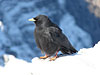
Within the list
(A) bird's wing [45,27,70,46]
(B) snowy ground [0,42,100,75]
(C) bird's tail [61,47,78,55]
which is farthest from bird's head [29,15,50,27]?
(B) snowy ground [0,42,100,75]

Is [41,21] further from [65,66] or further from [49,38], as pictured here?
[65,66]

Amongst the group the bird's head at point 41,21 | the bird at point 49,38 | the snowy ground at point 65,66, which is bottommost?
the snowy ground at point 65,66

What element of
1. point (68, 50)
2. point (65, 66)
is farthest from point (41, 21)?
point (65, 66)

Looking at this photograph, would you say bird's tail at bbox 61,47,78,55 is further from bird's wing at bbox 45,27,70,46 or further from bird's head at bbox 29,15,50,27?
bird's head at bbox 29,15,50,27

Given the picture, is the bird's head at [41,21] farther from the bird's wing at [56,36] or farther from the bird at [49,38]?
the bird's wing at [56,36]

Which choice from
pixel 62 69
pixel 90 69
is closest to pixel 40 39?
pixel 62 69

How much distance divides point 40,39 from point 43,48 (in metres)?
0.42

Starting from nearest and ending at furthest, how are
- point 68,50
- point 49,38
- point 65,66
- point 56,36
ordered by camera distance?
point 65,66, point 49,38, point 56,36, point 68,50

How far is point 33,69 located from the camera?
933 centimetres

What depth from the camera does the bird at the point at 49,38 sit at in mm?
9938

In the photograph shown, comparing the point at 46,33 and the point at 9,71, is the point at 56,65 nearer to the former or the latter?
the point at 46,33

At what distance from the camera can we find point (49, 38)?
32.6ft

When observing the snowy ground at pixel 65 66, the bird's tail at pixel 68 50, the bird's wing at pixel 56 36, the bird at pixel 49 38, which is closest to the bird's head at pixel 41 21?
the bird at pixel 49 38

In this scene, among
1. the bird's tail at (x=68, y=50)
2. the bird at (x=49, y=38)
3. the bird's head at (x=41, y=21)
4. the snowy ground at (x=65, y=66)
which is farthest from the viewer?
the bird's tail at (x=68, y=50)
